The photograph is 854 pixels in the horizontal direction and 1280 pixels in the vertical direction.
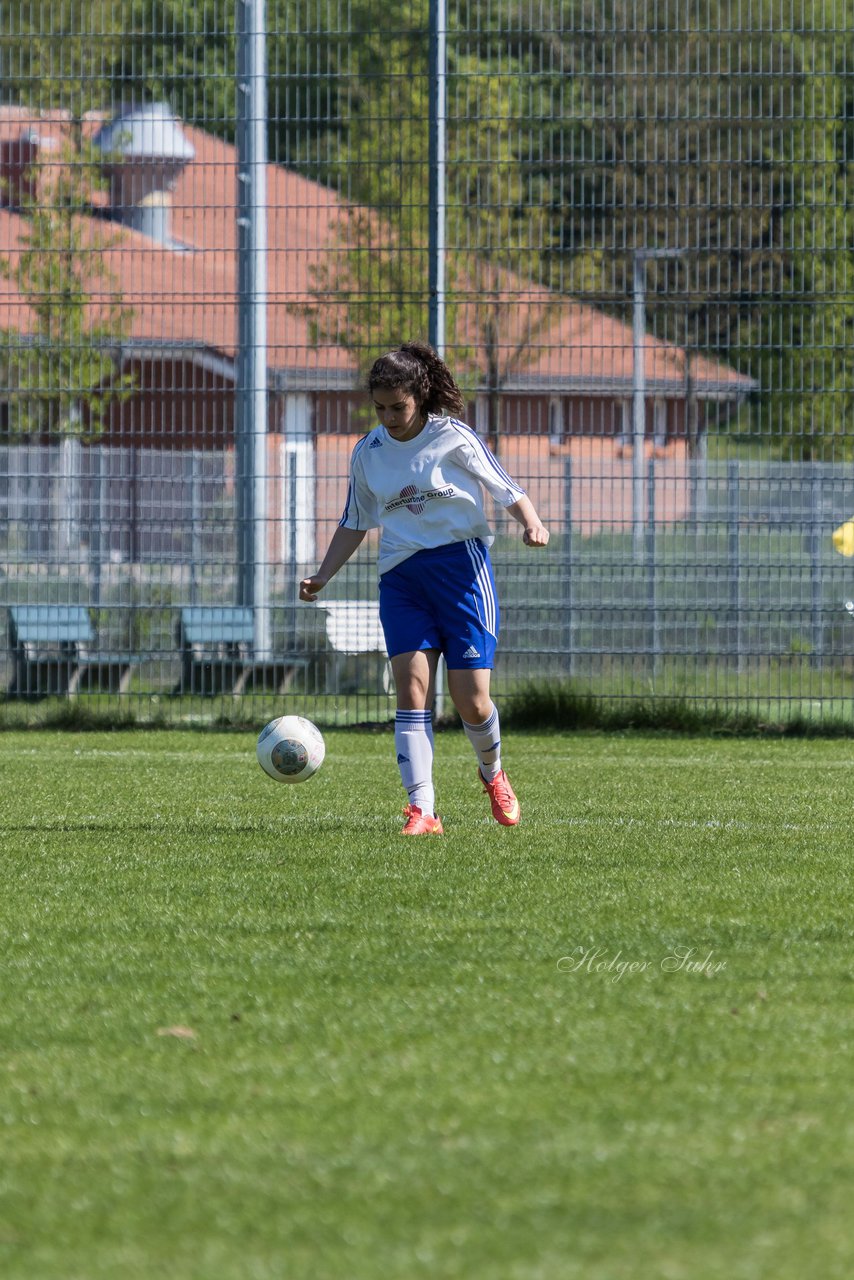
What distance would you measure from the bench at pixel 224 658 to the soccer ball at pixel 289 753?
460 centimetres

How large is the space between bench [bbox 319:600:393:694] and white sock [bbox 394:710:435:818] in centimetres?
490

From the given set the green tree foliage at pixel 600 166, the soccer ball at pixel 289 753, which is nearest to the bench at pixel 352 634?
the green tree foliage at pixel 600 166

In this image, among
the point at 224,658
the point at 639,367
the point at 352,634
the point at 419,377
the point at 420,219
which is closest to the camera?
the point at 419,377

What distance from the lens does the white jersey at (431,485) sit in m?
6.70

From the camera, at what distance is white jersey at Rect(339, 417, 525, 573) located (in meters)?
6.70

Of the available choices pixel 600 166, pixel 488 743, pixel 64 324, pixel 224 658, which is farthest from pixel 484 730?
pixel 64 324

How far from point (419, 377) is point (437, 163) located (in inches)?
215

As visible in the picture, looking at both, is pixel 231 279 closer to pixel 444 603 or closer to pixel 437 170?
pixel 437 170

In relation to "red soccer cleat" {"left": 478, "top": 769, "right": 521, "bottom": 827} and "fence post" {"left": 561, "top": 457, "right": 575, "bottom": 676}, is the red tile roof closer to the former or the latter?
"fence post" {"left": 561, "top": 457, "right": 575, "bottom": 676}

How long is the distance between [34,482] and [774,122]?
5.45 m

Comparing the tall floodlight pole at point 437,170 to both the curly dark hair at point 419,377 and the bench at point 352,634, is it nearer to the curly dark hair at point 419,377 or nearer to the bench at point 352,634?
the bench at point 352,634

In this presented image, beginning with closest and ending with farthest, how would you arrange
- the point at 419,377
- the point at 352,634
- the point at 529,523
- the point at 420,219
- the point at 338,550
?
the point at 419,377 → the point at 529,523 → the point at 338,550 → the point at 420,219 → the point at 352,634

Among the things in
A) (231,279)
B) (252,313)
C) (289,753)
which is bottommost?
(289,753)

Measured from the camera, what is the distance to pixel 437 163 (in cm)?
1161
